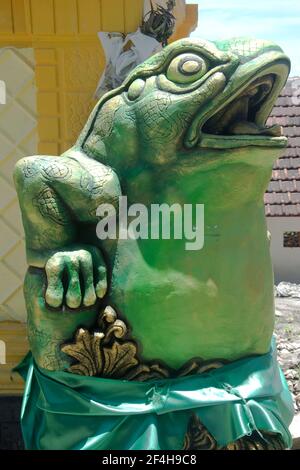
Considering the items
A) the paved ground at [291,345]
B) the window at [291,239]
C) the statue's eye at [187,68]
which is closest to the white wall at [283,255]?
the window at [291,239]

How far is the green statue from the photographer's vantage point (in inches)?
63.5

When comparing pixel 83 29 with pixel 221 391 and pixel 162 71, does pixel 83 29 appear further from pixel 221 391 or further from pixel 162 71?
pixel 221 391

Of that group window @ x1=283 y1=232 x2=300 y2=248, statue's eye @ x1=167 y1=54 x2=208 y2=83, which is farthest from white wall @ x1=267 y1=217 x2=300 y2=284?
statue's eye @ x1=167 y1=54 x2=208 y2=83

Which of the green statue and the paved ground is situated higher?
the green statue

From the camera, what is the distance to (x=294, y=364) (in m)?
3.13

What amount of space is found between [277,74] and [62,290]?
0.71m

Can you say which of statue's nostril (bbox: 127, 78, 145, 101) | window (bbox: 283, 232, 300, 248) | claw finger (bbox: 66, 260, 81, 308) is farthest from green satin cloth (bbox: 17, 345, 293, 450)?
window (bbox: 283, 232, 300, 248)

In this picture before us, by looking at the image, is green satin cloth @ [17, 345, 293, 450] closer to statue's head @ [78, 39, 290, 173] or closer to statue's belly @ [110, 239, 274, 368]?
statue's belly @ [110, 239, 274, 368]

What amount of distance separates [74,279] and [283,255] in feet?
15.9

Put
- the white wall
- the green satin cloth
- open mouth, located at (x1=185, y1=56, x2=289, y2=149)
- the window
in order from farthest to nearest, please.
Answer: the window < the white wall < the green satin cloth < open mouth, located at (x1=185, y1=56, x2=289, y2=149)

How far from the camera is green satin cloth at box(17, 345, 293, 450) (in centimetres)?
165

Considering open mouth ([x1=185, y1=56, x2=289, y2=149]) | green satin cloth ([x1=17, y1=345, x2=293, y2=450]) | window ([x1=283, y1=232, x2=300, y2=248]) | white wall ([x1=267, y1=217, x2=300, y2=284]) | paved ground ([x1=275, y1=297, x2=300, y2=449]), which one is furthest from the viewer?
window ([x1=283, y1=232, x2=300, y2=248])

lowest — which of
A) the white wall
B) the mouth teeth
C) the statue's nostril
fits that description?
the white wall

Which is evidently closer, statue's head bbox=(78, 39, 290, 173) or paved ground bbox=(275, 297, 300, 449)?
statue's head bbox=(78, 39, 290, 173)
